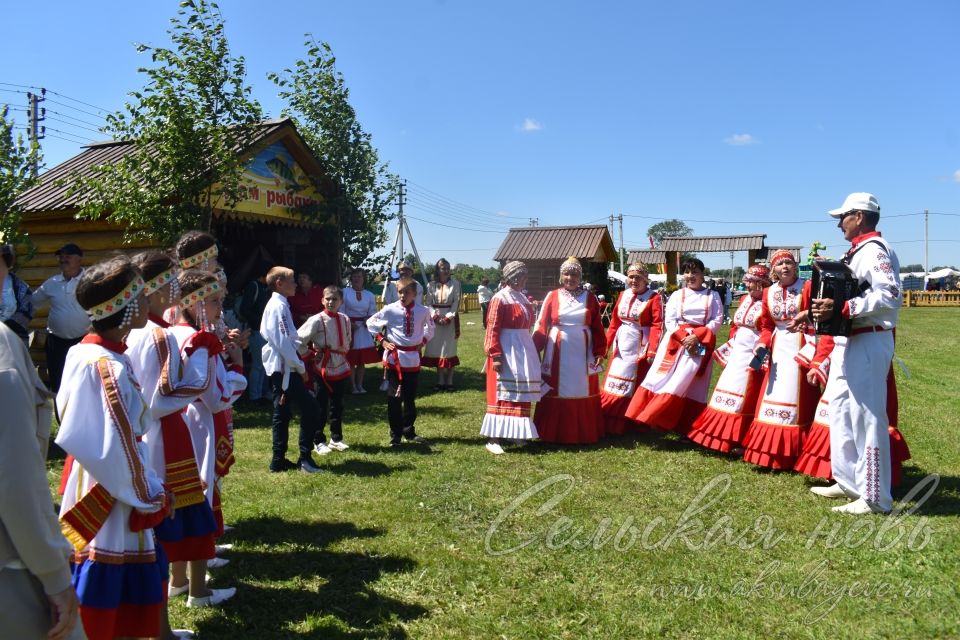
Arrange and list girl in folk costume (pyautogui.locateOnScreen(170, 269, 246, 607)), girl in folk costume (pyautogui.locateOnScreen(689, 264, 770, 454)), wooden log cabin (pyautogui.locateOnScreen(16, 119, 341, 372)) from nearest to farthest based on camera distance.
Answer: girl in folk costume (pyautogui.locateOnScreen(170, 269, 246, 607)), girl in folk costume (pyautogui.locateOnScreen(689, 264, 770, 454)), wooden log cabin (pyautogui.locateOnScreen(16, 119, 341, 372))

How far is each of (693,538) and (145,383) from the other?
3.58 meters

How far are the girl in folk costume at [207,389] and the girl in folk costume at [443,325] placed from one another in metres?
7.17

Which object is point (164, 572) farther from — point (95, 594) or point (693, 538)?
point (693, 538)

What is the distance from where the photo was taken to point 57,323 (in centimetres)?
784

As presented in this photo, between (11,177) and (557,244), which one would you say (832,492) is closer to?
(11,177)

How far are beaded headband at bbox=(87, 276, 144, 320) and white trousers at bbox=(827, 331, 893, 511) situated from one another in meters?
A: 4.80

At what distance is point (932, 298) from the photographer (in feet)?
142

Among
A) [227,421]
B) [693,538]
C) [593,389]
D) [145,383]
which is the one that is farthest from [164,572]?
[593,389]

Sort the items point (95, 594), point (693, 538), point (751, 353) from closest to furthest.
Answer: point (95, 594)
point (693, 538)
point (751, 353)

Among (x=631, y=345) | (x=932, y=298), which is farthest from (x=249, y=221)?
(x=932, y=298)

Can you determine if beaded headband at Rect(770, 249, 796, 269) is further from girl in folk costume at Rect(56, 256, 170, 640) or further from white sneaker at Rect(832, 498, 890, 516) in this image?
girl in folk costume at Rect(56, 256, 170, 640)

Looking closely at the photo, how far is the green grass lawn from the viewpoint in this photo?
371 centimetres

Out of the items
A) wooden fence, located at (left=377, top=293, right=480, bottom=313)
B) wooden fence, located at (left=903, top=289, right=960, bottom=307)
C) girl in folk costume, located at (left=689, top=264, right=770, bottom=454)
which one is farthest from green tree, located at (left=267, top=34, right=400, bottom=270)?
wooden fence, located at (left=903, top=289, right=960, bottom=307)

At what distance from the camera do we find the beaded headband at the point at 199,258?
4105mm
